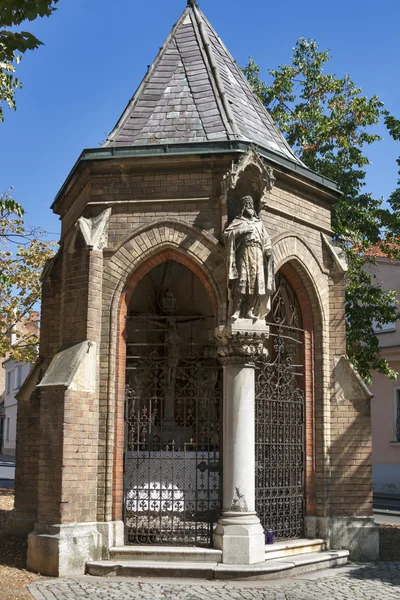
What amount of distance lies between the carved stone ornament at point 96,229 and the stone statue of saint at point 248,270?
5.54 ft

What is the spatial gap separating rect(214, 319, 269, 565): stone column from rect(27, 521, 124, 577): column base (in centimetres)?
146

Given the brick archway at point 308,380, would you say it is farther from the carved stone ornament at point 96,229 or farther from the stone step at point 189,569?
the carved stone ornament at point 96,229

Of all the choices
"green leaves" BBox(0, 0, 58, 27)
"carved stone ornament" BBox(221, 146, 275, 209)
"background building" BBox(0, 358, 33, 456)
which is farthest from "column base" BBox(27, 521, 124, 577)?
"background building" BBox(0, 358, 33, 456)

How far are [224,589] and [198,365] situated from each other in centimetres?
341

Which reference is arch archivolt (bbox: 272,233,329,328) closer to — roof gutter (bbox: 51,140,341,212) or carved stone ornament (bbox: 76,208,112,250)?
roof gutter (bbox: 51,140,341,212)

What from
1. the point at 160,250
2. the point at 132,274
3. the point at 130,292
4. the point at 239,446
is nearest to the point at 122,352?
the point at 130,292

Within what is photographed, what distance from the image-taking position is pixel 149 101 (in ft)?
39.4

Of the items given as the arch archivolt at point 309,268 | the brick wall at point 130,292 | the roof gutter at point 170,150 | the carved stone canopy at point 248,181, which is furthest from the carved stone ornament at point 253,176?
the arch archivolt at point 309,268

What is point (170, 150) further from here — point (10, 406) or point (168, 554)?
point (10, 406)

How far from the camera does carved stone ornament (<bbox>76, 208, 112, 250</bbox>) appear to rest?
1058 centimetres

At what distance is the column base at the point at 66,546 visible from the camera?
9.47 m

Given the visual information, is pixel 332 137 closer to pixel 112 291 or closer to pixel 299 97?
pixel 299 97

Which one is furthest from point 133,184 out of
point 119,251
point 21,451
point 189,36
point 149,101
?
point 21,451

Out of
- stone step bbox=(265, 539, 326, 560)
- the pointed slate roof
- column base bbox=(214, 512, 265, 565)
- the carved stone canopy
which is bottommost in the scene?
stone step bbox=(265, 539, 326, 560)
